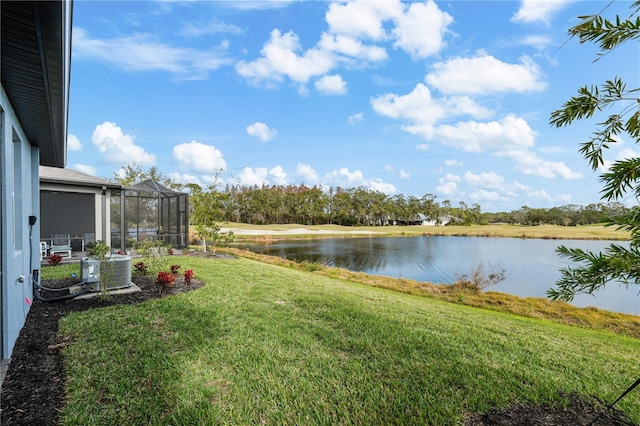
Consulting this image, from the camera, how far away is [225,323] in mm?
4215

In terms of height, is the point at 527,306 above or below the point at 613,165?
below

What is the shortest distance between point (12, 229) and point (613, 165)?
5.44 meters

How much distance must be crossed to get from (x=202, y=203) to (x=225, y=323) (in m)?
10.6

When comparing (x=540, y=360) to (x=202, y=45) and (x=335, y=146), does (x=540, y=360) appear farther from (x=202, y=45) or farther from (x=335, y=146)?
(x=335, y=146)

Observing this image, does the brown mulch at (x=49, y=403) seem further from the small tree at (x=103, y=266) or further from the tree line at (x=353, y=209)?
the tree line at (x=353, y=209)

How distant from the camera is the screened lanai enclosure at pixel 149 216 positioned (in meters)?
11.1

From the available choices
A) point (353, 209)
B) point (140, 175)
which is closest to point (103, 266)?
point (140, 175)

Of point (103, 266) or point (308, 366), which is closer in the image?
point (308, 366)

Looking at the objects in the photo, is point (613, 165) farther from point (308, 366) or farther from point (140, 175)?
point (140, 175)

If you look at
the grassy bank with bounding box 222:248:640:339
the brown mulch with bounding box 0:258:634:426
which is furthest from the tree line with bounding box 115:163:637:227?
the brown mulch with bounding box 0:258:634:426

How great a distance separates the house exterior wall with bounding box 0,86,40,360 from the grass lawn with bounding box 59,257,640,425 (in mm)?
566

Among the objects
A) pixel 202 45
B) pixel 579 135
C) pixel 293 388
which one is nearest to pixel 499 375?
pixel 293 388

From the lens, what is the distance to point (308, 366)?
3.04 meters

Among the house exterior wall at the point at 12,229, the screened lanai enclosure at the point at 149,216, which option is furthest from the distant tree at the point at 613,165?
the screened lanai enclosure at the point at 149,216
